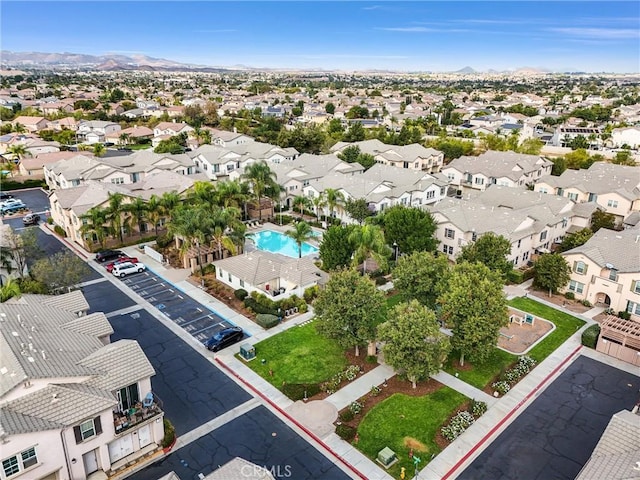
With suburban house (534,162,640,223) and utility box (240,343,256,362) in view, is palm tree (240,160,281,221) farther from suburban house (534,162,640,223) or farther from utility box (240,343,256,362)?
suburban house (534,162,640,223)

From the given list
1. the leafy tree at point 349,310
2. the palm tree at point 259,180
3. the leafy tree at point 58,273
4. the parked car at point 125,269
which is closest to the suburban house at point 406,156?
the palm tree at point 259,180

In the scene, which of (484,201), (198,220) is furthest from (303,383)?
(484,201)

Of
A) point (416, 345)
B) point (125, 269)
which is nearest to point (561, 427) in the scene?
point (416, 345)

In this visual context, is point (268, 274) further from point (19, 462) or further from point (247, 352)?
point (19, 462)

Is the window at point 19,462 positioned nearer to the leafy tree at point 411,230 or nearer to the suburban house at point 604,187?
the leafy tree at point 411,230

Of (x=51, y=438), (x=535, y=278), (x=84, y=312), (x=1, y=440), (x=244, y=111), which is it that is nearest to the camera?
(x=1, y=440)

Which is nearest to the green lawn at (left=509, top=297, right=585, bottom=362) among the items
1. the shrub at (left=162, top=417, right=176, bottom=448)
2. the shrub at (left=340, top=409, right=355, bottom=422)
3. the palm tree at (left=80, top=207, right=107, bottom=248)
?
the shrub at (left=340, top=409, right=355, bottom=422)

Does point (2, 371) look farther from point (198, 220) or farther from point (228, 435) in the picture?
point (198, 220)
